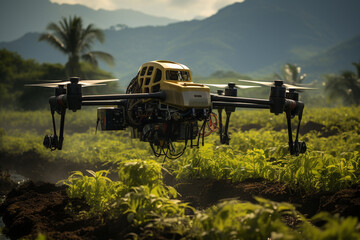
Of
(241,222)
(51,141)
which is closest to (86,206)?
(51,141)

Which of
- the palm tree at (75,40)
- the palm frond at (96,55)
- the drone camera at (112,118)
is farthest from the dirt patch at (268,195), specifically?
the palm tree at (75,40)

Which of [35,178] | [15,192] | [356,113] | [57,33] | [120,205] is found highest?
[57,33]

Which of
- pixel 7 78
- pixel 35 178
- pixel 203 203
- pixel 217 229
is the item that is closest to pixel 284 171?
pixel 203 203

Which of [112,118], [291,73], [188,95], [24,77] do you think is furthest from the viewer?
[24,77]

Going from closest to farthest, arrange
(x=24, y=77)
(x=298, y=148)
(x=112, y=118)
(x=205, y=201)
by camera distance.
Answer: (x=205, y=201), (x=112, y=118), (x=298, y=148), (x=24, y=77)

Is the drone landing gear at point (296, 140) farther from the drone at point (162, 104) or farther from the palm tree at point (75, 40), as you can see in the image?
the palm tree at point (75, 40)

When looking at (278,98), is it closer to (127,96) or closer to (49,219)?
(127,96)

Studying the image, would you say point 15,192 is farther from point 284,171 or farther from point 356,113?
point 356,113

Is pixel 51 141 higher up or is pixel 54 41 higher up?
pixel 54 41
